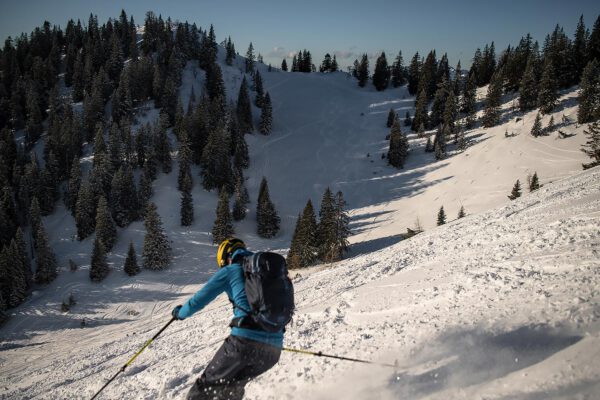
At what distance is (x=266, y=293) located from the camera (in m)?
5.00

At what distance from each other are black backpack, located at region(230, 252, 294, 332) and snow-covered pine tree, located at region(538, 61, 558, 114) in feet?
263

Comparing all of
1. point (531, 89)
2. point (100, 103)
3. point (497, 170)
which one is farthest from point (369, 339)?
point (100, 103)

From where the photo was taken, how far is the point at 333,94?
118 metres

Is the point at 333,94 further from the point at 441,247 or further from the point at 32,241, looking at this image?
the point at 441,247

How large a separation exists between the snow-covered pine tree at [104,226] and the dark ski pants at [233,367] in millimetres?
58721

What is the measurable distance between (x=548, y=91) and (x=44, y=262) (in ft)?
296

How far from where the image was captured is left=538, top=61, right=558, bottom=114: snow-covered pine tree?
6700 centimetres

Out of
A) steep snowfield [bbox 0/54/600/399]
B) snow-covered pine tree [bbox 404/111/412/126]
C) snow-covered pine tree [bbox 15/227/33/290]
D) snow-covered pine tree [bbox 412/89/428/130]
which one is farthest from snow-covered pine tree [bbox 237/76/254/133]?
steep snowfield [bbox 0/54/600/399]

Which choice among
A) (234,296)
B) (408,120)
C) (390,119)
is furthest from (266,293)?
(390,119)

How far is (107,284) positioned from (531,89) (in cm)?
8415

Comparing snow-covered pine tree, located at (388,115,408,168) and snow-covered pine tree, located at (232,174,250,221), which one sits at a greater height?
snow-covered pine tree, located at (388,115,408,168)

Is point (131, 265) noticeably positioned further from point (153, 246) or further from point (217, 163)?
point (217, 163)

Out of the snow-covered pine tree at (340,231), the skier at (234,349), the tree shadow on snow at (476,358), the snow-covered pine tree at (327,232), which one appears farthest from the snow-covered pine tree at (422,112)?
the skier at (234,349)

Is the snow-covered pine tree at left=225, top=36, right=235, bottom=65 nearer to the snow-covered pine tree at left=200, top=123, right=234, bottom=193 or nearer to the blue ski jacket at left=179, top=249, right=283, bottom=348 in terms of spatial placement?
the snow-covered pine tree at left=200, top=123, right=234, bottom=193
